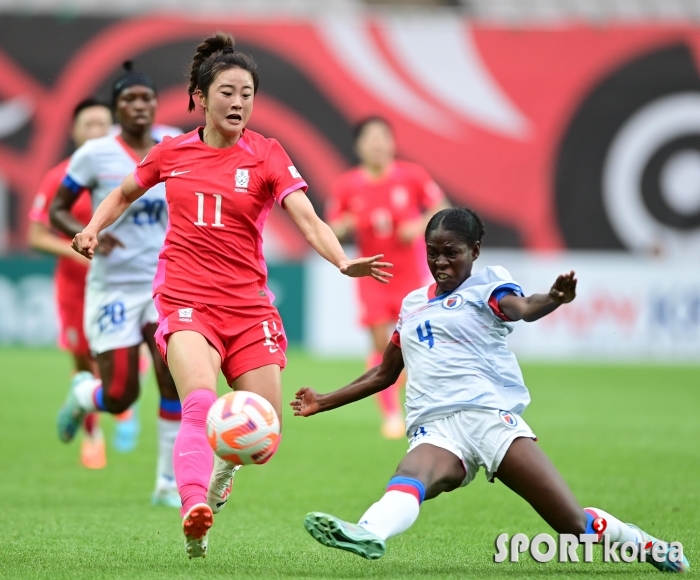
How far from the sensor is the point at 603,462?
32.5 ft

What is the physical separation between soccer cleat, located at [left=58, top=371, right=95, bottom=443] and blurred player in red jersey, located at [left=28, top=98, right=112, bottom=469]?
466 mm

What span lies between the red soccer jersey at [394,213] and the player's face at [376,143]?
254 mm

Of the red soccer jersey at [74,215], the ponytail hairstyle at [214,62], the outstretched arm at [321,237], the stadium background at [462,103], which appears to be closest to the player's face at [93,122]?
the red soccer jersey at [74,215]

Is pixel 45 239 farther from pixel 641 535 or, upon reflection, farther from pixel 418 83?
pixel 418 83

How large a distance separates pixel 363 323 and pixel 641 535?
263 inches

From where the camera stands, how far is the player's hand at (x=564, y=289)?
5.06 meters

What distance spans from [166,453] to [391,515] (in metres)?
3.10

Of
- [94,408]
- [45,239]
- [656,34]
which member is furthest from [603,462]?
[656,34]

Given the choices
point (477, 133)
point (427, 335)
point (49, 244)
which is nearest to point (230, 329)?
point (427, 335)

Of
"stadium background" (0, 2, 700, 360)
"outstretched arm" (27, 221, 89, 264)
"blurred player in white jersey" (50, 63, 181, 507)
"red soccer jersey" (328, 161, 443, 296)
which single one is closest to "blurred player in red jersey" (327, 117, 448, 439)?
"red soccer jersey" (328, 161, 443, 296)

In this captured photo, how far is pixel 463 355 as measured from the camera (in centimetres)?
572

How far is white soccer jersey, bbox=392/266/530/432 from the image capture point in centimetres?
566

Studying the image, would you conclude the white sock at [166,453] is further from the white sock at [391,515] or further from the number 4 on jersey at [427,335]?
the white sock at [391,515]

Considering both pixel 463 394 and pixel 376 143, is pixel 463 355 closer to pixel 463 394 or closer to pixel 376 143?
pixel 463 394
